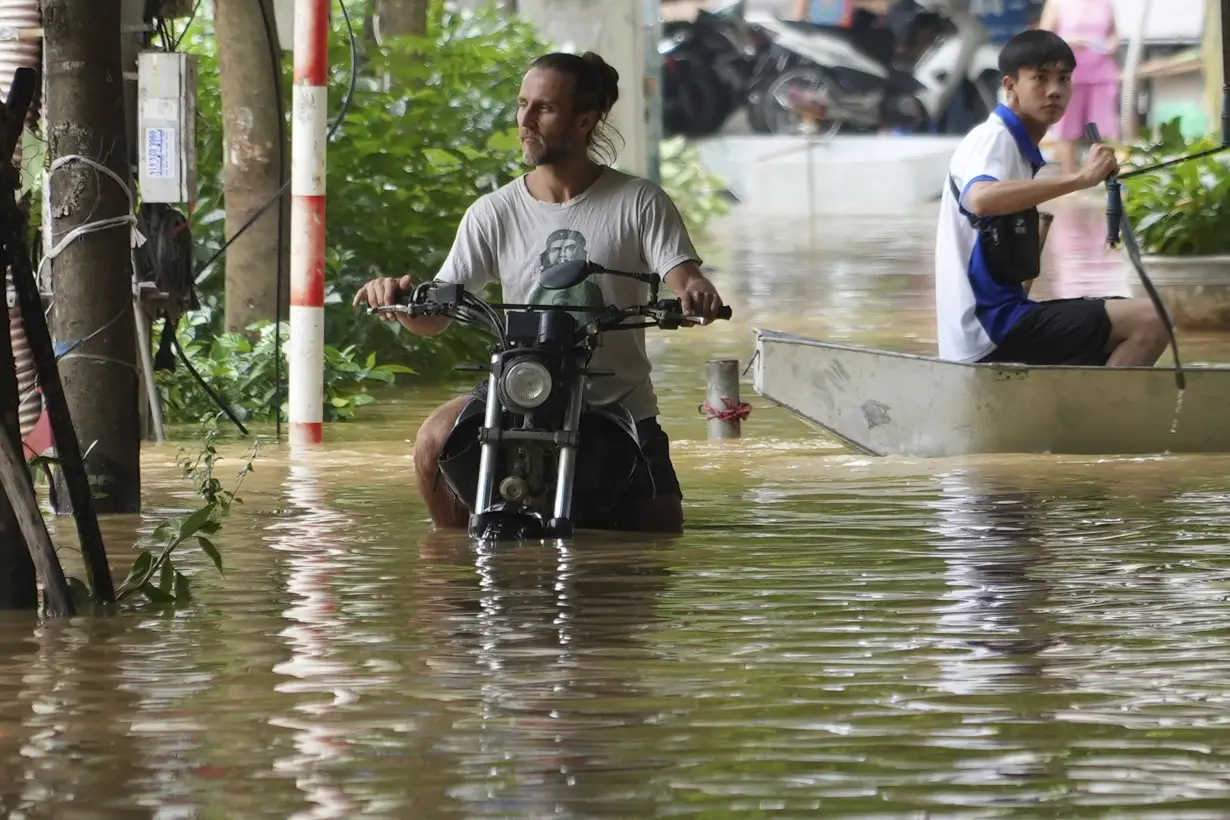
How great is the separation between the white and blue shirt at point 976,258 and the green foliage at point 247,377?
328 cm

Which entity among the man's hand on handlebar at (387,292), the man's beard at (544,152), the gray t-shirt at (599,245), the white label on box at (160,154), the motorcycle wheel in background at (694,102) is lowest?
the man's hand on handlebar at (387,292)

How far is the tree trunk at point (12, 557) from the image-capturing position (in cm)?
632

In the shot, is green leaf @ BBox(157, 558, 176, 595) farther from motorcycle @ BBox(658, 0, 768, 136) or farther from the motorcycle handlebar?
motorcycle @ BBox(658, 0, 768, 136)

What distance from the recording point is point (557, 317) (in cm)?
718

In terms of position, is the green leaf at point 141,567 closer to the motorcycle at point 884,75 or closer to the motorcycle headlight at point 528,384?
the motorcycle headlight at point 528,384

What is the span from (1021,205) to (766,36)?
1026 inches

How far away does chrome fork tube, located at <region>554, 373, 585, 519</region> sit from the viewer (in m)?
7.08

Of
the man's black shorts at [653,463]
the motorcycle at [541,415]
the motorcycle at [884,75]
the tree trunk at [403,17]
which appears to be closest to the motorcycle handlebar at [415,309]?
the motorcycle at [541,415]

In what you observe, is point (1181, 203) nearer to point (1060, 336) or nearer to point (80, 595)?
point (1060, 336)

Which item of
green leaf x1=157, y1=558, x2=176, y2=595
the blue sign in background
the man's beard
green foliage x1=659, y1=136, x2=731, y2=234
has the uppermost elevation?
the blue sign in background

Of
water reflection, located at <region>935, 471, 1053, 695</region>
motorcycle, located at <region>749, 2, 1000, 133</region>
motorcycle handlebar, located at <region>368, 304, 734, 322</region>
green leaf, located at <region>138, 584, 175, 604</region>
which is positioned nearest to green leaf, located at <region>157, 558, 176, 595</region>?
green leaf, located at <region>138, 584, 175, 604</region>

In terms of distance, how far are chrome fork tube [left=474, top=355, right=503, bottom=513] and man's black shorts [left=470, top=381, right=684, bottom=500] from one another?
29cm

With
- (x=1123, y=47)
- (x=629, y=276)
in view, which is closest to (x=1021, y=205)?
(x=629, y=276)

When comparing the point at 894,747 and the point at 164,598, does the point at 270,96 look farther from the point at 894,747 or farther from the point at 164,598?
the point at 894,747
